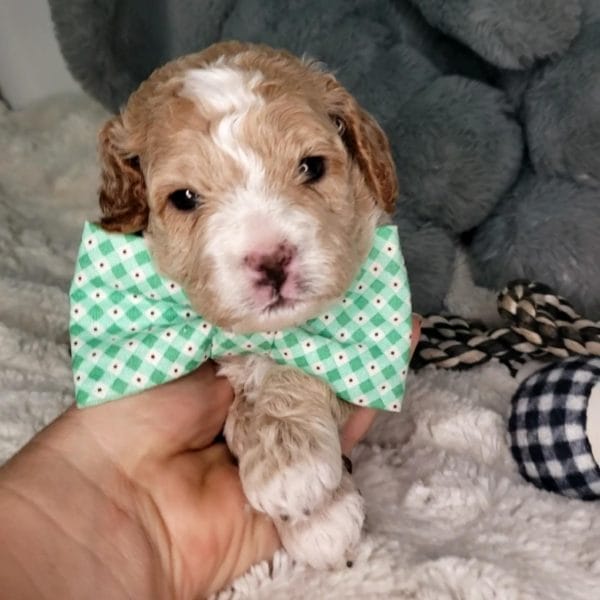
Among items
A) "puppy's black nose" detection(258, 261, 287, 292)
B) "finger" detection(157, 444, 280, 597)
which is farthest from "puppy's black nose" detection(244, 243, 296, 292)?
"finger" detection(157, 444, 280, 597)

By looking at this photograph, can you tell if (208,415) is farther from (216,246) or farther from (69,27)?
(69,27)

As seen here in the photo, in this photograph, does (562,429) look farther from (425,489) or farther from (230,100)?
(230,100)

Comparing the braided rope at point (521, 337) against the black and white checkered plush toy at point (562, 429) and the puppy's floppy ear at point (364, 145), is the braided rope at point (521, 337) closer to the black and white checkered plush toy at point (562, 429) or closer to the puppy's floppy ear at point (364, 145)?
the black and white checkered plush toy at point (562, 429)

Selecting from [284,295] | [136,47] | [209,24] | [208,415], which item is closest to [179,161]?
[284,295]

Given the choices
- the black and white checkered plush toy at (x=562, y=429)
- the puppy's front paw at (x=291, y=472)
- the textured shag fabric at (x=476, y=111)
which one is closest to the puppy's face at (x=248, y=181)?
the puppy's front paw at (x=291, y=472)

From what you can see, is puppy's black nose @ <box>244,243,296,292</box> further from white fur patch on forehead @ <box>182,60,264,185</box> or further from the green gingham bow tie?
the green gingham bow tie

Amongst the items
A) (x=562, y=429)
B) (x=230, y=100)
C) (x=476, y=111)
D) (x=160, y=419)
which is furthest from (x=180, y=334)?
(x=476, y=111)
